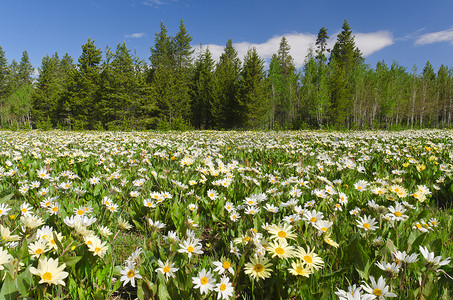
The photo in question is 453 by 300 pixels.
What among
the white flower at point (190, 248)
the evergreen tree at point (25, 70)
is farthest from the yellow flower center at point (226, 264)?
the evergreen tree at point (25, 70)

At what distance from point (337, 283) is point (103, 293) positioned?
1.40m

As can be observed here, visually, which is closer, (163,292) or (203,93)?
→ (163,292)

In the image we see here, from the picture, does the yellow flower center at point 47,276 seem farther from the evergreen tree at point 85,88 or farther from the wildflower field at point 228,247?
the evergreen tree at point 85,88

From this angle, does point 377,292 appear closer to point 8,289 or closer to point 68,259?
point 68,259

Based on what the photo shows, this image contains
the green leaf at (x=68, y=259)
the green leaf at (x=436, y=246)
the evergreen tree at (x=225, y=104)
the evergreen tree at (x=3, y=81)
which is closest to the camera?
the green leaf at (x=68, y=259)

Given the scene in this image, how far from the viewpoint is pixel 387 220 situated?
1.75 metres

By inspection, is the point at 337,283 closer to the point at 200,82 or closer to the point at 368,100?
the point at 200,82

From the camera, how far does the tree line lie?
31875mm

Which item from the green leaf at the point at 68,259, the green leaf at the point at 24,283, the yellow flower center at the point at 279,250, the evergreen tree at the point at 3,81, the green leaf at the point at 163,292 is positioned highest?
the evergreen tree at the point at 3,81

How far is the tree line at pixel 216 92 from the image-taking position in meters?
31.9

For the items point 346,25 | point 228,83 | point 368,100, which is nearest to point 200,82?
point 228,83

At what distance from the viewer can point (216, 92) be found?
118 feet

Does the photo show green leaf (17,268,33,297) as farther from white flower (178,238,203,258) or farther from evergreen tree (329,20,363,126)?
→ evergreen tree (329,20,363,126)

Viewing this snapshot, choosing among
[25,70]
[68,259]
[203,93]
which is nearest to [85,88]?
[203,93]
